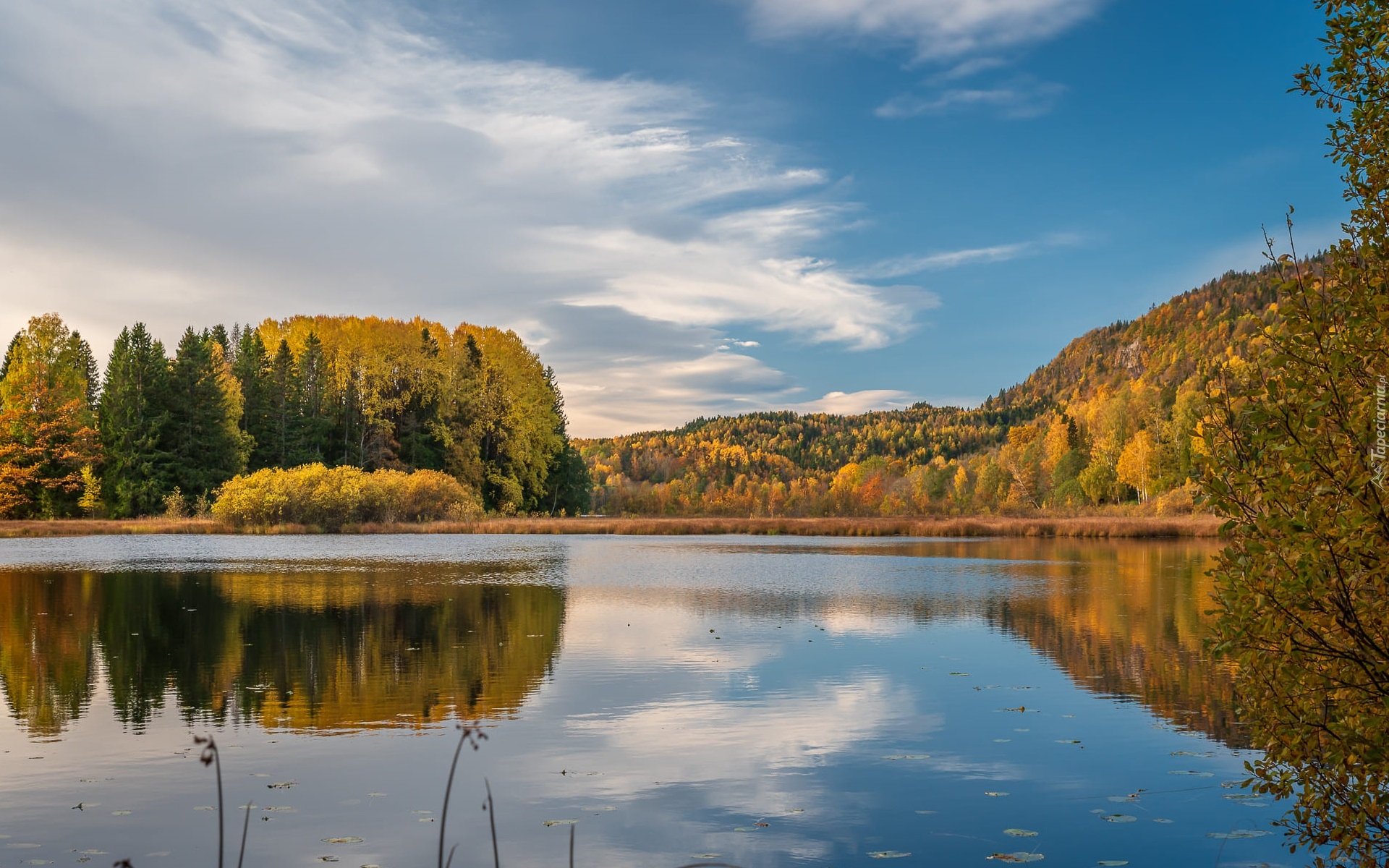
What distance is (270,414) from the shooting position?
72.2m

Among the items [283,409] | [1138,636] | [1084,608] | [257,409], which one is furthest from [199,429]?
[1138,636]

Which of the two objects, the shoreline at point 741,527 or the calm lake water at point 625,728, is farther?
the shoreline at point 741,527

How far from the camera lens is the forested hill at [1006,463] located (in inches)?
3639

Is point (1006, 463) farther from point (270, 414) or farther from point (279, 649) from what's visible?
point (279, 649)

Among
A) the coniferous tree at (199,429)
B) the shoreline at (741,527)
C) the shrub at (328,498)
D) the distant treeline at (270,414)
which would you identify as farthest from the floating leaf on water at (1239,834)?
the coniferous tree at (199,429)

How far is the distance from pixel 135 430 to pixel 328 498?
51.4ft

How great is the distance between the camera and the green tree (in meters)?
5.54

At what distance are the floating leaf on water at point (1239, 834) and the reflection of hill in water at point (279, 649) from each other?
7460 millimetres

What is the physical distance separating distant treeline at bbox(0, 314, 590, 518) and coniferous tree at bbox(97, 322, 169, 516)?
0.34 feet

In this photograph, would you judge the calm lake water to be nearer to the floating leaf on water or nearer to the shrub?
the floating leaf on water

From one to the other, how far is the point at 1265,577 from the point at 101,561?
38371 millimetres

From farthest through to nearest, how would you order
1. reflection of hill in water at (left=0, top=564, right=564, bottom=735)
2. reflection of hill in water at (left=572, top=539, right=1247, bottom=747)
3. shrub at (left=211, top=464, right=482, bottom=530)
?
shrub at (left=211, top=464, right=482, bottom=530)
reflection of hill in water at (left=572, top=539, right=1247, bottom=747)
reflection of hill in water at (left=0, top=564, right=564, bottom=735)

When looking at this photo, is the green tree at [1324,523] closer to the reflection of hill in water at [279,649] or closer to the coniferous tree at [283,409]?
the reflection of hill in water at [279,649]

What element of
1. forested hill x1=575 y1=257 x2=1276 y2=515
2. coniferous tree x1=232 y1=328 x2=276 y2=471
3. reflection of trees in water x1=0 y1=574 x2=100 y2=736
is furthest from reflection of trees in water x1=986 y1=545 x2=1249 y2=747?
coniferous tree x1=232 y1=328 x2=276 y2=471
